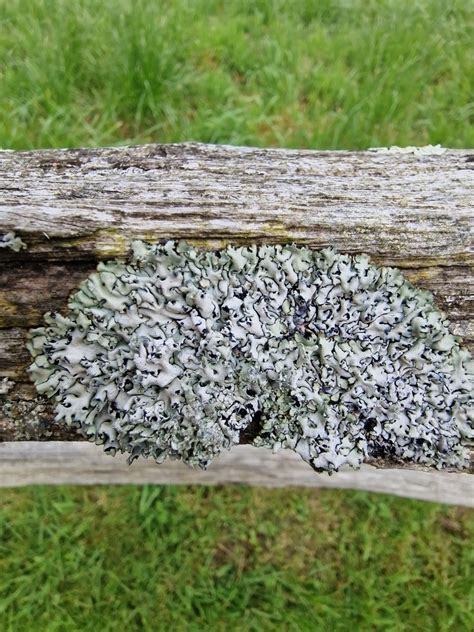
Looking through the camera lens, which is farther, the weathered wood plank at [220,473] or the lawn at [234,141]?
the lawn at [234,141]

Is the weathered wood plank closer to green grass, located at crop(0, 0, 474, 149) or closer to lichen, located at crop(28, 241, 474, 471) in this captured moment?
lichen, located at crop(28, 241, 474, 471)

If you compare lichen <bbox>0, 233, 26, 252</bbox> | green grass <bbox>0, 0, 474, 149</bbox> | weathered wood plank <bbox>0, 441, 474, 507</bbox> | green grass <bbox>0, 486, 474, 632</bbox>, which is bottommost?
green grass <bbox>0, 486, 474, 632</bbox>

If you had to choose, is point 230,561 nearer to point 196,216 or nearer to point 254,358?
point 254,358

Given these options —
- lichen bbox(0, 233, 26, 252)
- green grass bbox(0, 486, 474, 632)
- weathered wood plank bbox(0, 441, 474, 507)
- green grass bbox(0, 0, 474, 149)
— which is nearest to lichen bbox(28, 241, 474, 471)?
lichen bbox(0, 233, 26, 252)

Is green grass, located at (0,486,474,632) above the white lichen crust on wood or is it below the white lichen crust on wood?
below

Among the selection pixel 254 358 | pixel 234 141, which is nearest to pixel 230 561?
pixel 254 358

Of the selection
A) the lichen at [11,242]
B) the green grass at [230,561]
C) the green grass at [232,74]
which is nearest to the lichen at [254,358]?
the lichen at [11,242]

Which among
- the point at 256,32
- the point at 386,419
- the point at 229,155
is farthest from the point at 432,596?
the point at 256,32

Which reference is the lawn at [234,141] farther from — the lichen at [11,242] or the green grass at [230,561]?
the lichen at [11,242]
